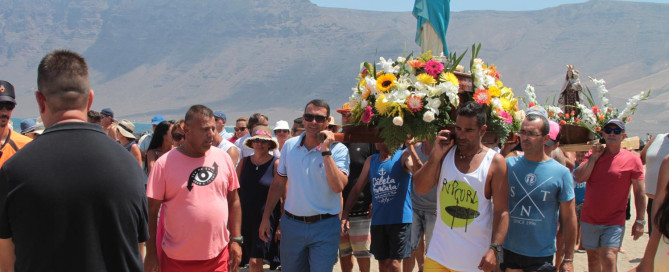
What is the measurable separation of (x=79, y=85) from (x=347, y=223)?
14.4 ft

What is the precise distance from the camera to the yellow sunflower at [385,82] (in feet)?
17.4

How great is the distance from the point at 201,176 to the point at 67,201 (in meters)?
2.42

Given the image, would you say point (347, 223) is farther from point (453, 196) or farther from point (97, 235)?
point (97, 235)

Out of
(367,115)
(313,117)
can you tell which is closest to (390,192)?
(313,117)

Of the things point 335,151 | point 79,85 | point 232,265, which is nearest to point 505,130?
point 335,151

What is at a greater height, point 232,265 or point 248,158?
point 248,158

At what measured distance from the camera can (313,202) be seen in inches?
245

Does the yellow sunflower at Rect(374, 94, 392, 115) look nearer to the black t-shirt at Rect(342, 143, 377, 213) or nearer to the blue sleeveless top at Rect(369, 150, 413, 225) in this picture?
the blue sleeveless top at Rect(369, 150, 413, 225)

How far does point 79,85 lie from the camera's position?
3318 mm

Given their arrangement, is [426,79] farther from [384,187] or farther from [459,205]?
[384,187]

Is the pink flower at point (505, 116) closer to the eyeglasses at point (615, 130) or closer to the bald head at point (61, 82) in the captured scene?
the eyeglasses at point (615, 130)

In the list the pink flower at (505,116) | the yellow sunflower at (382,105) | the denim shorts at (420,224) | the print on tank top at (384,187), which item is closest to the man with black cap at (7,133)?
the yellow sunflower at (382,105)

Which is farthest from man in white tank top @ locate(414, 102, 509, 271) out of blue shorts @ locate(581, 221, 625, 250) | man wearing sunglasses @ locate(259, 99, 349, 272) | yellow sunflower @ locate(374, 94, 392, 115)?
blue shorts @ locate(581, 221, 625, 250)

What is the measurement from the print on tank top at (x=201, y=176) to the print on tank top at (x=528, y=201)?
8.96 ft
